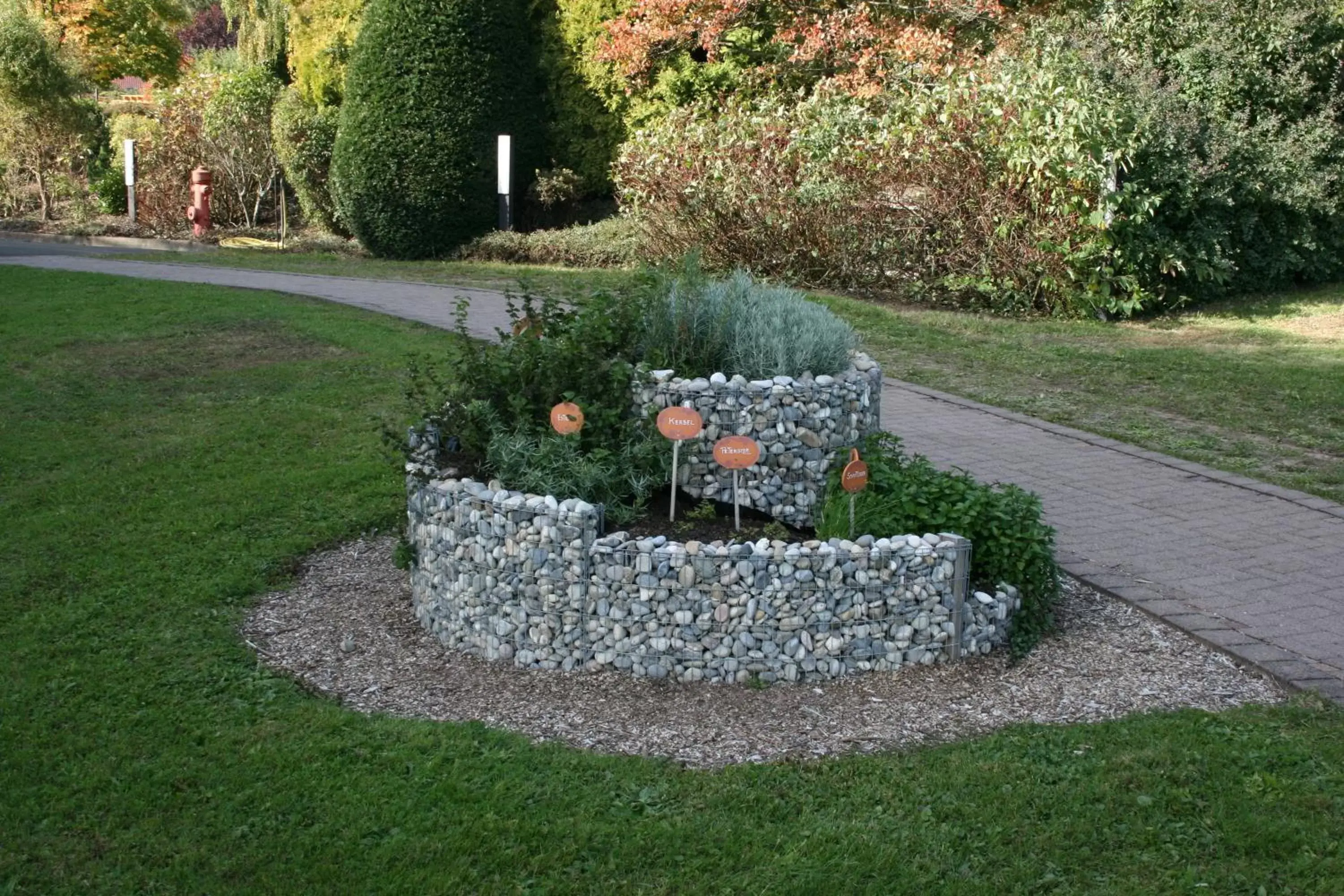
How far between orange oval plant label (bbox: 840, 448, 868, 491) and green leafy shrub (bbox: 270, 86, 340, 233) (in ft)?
54.0

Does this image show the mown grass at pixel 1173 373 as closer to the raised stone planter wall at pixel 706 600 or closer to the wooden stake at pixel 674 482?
the raised stone planter wall at pixel 706 600

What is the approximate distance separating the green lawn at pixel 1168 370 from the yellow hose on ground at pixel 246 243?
5910mm

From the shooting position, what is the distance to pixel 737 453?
510 cm

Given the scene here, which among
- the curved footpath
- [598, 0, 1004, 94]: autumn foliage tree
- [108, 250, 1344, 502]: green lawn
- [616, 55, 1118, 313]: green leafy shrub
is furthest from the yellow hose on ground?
the curved footpath

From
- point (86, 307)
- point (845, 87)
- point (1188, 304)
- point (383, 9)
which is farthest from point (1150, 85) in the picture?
point (86, 307)

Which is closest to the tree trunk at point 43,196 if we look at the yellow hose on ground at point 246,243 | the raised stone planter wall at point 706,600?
the yellow hose on ground at point 246,243

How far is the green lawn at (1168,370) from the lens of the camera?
8273mm

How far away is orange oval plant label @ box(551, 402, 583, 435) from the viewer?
17.1 feet

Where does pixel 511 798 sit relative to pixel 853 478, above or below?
below

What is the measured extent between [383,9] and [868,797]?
1523 cm

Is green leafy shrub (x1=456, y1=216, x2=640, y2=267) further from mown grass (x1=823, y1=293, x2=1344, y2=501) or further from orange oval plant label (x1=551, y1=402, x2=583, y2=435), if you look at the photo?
orange oval plant label (x1=551, y1=402, x2=583, y2=435)

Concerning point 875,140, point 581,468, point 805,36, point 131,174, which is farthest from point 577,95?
point 581,468

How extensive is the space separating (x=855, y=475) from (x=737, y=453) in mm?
468

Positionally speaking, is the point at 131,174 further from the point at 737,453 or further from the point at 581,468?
the point at 737,453
